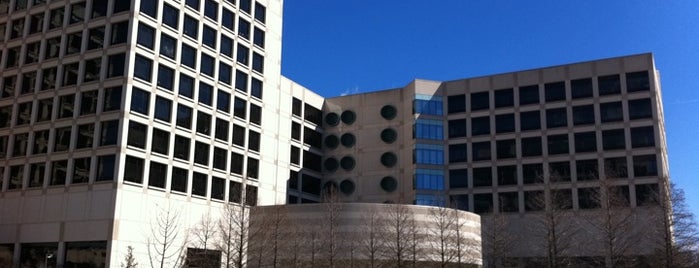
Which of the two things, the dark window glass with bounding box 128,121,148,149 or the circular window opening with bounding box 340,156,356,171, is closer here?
the dark window glass with bounding box 128,121,148,149

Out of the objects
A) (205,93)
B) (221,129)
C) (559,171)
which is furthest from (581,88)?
(205,93)

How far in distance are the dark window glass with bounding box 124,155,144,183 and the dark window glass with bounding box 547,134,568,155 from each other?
2063 inches

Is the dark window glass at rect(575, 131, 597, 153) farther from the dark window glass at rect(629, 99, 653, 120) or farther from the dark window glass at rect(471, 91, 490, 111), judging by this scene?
the dark window glass at rect(471, 91, 490, 111)

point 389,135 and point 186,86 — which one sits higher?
point 389,135

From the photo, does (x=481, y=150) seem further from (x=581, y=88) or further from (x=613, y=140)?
(x=613, y=140)

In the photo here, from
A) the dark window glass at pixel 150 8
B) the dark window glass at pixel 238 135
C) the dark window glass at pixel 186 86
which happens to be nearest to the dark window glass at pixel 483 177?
the dark window glass at pixel 238 135

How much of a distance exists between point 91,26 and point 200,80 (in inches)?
481

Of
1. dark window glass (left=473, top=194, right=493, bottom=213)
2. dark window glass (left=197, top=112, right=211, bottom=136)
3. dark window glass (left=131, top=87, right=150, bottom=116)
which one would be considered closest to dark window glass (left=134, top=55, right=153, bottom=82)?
dark window glass (left=131, top=87, right=150, bottom=116)

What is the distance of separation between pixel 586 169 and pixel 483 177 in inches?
521

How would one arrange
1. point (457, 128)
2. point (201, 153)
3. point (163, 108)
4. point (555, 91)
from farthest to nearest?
point (457, 128) < point (555, 91) < point (201, 153) < point (163, 108)

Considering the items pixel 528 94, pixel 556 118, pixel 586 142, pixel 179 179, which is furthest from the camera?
pixel 528 94

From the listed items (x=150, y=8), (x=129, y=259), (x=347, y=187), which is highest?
(x=150, y=8)

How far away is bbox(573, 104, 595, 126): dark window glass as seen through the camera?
90.5m

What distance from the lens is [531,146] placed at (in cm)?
9300
